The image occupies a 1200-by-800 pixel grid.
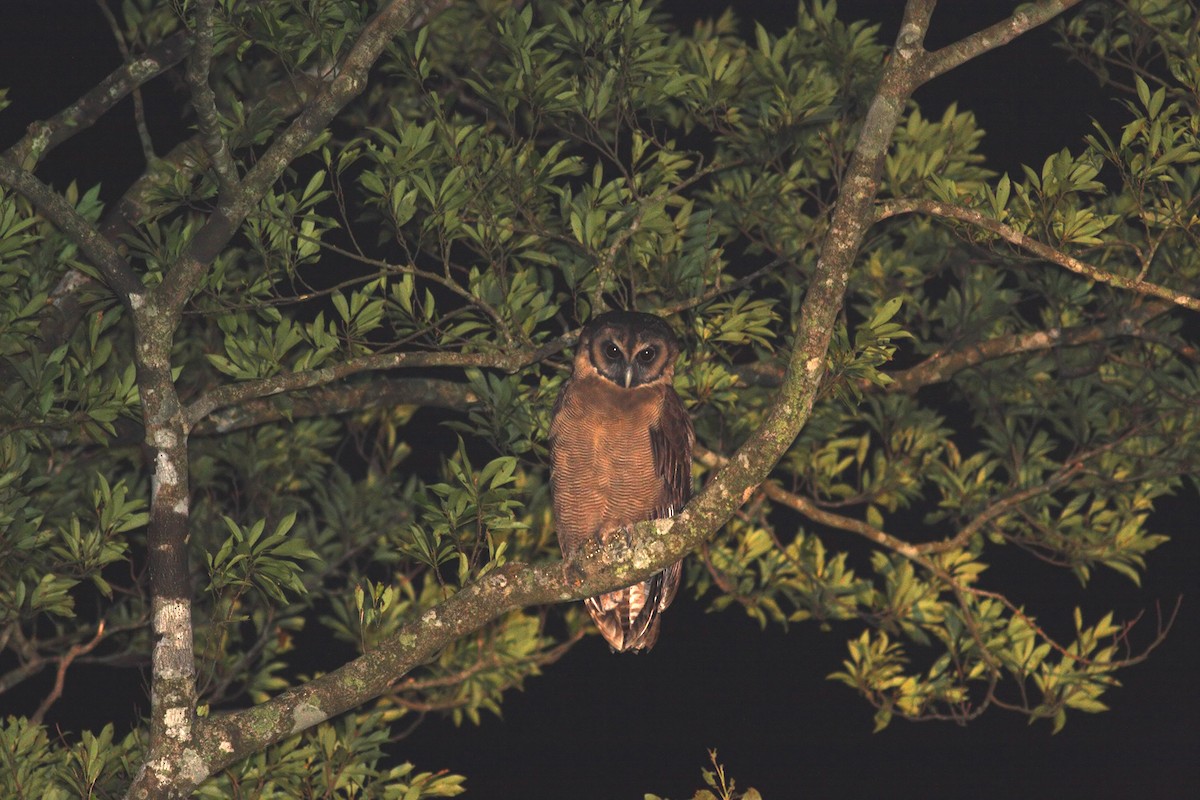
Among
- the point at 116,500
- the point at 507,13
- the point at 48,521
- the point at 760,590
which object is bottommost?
the point at 760,590

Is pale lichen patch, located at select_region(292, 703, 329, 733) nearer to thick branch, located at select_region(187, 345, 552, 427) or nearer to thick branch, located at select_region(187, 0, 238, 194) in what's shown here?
thick branch, located at select_region(187, 345, 552, 427)

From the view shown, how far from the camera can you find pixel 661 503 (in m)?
7.02

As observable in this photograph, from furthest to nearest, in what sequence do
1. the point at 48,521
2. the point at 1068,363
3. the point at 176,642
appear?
the point at 1068,363
the point at 48,521
the point at 176,642

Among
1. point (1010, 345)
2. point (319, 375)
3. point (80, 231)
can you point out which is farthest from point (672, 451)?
point (80, 231)

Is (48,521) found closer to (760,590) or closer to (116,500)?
(116,500)

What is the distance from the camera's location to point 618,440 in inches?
274

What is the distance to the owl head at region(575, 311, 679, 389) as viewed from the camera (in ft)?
22.1

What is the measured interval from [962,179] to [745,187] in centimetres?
120

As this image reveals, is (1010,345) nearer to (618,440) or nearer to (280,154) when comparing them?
(618,440)

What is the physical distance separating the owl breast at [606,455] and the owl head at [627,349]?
8cm

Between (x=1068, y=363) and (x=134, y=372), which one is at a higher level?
(x=134, y=372)

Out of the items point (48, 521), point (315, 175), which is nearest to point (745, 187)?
point (315, 175)

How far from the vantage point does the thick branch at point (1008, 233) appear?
598 centimetres

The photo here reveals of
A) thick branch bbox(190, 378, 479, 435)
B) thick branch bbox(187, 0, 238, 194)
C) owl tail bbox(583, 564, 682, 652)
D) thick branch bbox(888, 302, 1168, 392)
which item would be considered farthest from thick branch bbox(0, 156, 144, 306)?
thick branch bbox(888, 302, 1168, 392)
